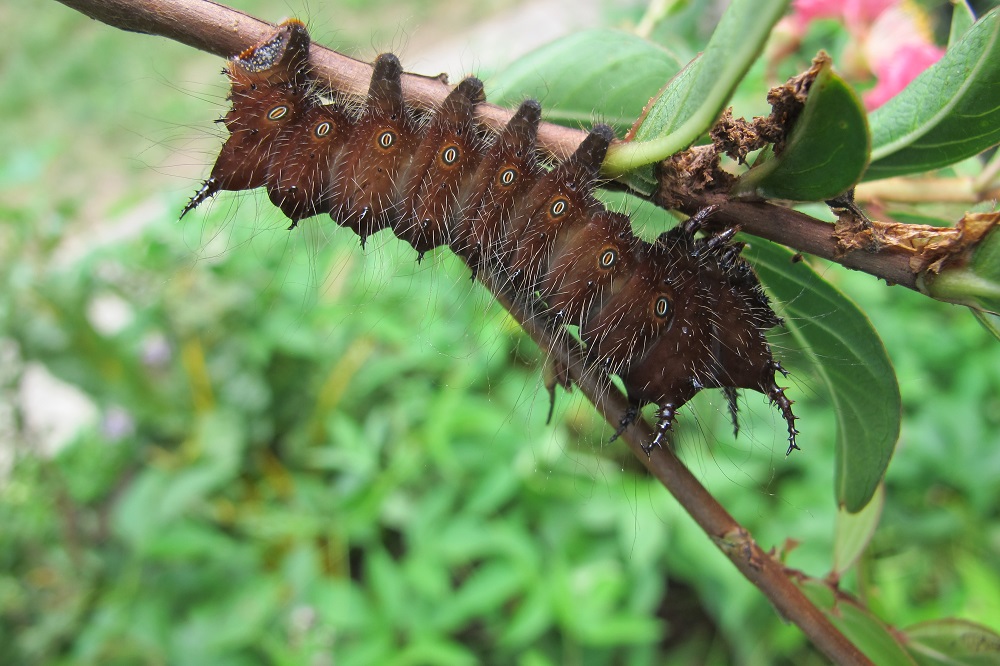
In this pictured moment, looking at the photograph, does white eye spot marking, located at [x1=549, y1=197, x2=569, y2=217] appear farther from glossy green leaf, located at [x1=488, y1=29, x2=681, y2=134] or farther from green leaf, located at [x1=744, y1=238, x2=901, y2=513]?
green leaf, located at [x1=744, y1=238, x2=901, y2=513]

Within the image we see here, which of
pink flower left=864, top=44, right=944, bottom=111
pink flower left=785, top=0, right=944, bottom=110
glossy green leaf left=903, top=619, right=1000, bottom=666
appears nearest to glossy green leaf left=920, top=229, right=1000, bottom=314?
glossy green leaf left=903, top=619, right=1000, bottom=666

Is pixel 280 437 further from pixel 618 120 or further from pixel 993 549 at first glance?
pixel 993 549

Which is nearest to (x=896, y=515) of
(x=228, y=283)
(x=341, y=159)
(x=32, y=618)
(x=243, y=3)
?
(x=341, y=159)

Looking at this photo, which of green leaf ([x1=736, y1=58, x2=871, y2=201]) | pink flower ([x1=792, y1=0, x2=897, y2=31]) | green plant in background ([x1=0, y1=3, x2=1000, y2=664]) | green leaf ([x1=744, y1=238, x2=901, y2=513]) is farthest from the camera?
green plant in background ([x1=0, y1=3, x2=1000, y2=664])

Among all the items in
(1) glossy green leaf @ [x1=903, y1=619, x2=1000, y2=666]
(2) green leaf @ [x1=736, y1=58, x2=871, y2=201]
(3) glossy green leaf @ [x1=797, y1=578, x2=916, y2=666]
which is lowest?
(1) glossy green leaf @ [x1=903, y1=619, x2=1000, y2=666]

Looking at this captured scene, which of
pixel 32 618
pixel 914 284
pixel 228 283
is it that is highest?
pixel 914 284

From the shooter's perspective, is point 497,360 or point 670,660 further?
point 497,360
